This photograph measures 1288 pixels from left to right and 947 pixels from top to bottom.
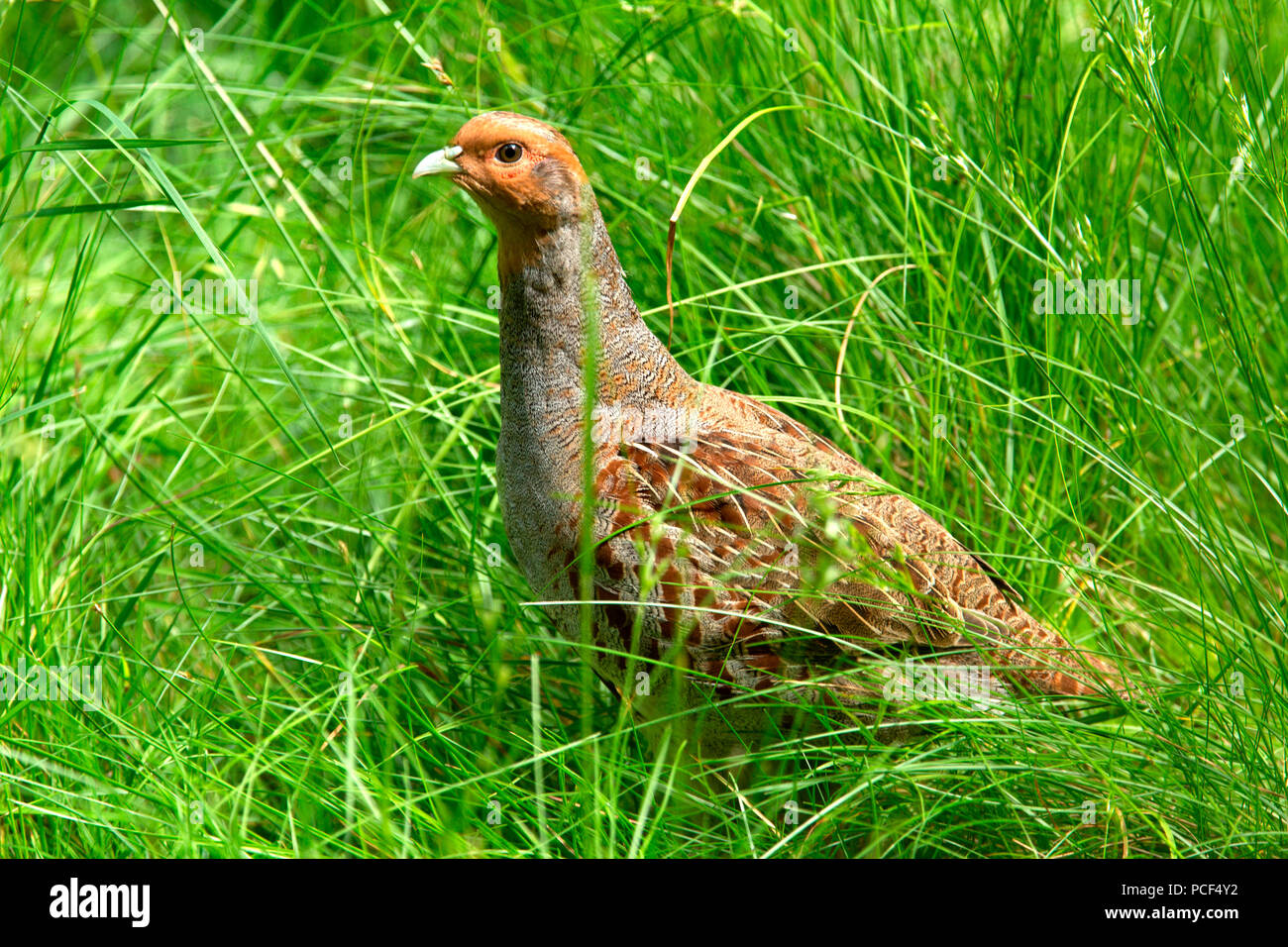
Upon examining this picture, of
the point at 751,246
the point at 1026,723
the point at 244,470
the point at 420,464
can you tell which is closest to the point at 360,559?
the point at 420,464

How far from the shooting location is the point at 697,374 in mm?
3311

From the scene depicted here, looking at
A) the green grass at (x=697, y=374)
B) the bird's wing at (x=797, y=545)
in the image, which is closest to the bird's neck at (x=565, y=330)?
the bird's wing at (x=797, y=545)

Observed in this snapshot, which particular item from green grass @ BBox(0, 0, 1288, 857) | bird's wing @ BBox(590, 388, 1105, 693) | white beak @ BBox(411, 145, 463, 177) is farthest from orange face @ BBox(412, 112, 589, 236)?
bird's wing @ BBox(590, 388, 1105, 693)

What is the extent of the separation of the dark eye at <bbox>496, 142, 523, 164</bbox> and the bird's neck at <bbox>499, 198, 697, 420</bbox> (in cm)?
19

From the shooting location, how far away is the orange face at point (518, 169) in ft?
9.04

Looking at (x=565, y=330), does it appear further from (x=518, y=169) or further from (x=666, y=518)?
(x=666, y=518)

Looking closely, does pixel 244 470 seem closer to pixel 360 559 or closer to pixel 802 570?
pixel 360 559

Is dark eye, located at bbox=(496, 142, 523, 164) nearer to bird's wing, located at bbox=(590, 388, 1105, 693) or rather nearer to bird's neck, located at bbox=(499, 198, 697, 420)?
bird's neck, located at bbox=(499, 198, 697, 420)

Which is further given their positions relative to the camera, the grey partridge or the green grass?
the grey partridge

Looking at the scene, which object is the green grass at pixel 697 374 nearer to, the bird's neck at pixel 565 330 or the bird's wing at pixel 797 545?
the bird's wing at pixel 797 545

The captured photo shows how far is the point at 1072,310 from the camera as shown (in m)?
2.93

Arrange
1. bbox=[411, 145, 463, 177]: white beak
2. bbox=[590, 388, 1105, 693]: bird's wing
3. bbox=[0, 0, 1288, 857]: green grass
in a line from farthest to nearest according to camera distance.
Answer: bbox=[411, 145, 463, 177]: white beak, bbox=[590, 388, 1105, 693]: bird's wing, bbox=[0, 0, 1288, 857]: green grass

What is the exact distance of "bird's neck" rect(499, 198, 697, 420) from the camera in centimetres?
283
